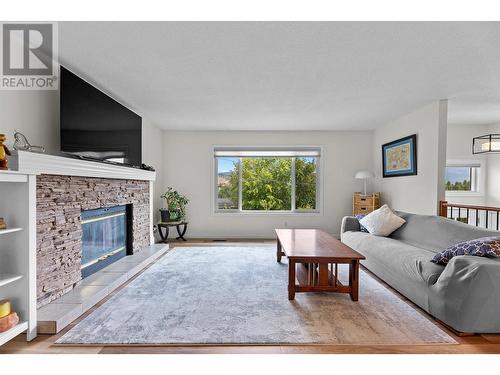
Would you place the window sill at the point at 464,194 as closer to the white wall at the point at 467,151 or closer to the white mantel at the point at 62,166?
the white wall at the point at 467,151

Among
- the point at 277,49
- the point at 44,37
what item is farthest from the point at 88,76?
the point at 277,49

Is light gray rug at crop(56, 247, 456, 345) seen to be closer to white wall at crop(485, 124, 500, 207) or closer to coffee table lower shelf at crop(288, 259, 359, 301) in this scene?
coffee table lower shelf at crop(288, 259, 359, 301)

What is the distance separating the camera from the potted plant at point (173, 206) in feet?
16.9

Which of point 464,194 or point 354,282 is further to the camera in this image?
point 464,194

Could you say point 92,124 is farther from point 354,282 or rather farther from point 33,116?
point 354,282

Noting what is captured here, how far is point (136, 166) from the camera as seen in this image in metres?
3.96

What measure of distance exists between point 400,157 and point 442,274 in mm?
3115

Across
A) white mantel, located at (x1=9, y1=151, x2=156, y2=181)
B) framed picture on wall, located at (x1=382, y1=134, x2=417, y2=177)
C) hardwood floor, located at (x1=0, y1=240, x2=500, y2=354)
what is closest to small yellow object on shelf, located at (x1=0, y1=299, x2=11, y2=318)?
hardwood floor, located at (x1=0, y1=240, x2=500, y2=354)

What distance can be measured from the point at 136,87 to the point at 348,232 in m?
3.52

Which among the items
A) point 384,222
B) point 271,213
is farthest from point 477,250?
point 271,213

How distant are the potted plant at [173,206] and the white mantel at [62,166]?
146cm

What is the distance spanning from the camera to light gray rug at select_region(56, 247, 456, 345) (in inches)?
76.3

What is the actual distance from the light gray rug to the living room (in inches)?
0.7

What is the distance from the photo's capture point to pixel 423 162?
422 centimetres
